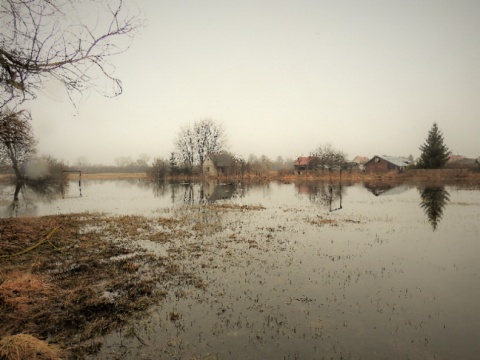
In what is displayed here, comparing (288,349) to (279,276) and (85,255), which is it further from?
(85,255)

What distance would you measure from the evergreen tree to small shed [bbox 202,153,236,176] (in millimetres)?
44417

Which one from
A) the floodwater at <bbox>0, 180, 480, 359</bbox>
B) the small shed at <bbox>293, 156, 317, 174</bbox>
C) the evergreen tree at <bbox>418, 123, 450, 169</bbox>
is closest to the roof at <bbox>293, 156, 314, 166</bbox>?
the small shed at <bbox>293, 156, 317, 174</bbox>

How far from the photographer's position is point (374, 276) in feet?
27.5

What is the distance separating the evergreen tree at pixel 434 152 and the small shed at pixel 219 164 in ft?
146

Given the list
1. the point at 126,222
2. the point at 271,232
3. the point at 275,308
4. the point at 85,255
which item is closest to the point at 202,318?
the point at 275,308

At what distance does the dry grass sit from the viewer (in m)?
3.47

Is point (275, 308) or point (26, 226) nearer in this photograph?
point (275, 308)

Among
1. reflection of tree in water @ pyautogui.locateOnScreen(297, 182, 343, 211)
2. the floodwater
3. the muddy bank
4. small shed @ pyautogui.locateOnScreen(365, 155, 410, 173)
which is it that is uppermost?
small shed @ pyautogui.locateOnScreen(365, 155, 410, 173)

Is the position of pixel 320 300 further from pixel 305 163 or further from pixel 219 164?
pixel 305 163

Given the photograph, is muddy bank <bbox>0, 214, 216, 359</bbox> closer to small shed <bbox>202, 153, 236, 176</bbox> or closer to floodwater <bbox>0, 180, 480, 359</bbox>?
floodwater <bbox>0, 180, 480, 359</bbox>

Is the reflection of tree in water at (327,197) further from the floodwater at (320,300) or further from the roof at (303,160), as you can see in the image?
the roof at (303,160)

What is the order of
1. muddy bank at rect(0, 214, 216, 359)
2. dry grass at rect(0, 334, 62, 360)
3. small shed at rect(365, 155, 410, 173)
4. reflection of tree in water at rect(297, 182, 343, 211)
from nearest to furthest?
dry grass at rect(0, 334, 62, 360) → muddy bank at rect(0, 214, 216, 359) → reflection of tree in water at rect(297, 182, 343, 211) → small shed at rect(365, 155, 410, 173)

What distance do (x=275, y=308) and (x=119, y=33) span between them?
6.10 meters

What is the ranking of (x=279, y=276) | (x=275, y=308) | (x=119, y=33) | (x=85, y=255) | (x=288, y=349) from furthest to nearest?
(x=85, y=255), (x=279, y=276), (x=275, y=308), (x=288, y=349), (x=119, y=33)
